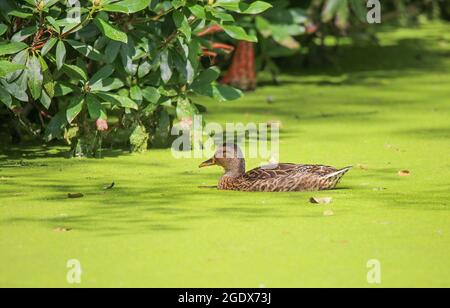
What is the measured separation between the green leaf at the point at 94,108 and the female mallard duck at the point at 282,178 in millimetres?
950

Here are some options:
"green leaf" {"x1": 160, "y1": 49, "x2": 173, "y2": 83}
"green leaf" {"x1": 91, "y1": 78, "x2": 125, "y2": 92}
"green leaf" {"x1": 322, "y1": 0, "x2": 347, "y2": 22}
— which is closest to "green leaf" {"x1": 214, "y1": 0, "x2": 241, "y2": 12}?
"green leaf" {"x1": 160, "y1": 49, "x2": 173, "y2": 83}

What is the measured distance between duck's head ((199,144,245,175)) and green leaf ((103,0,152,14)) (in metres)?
0.91

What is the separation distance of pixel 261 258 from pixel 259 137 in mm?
3475

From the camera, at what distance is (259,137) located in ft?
30.2

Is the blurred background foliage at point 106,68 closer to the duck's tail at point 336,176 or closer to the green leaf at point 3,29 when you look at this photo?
the green leaf at point 3,29

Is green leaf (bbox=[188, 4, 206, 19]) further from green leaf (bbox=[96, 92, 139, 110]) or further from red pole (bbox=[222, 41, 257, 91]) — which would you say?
red pole (bbox=[222, 41, 257, 91])

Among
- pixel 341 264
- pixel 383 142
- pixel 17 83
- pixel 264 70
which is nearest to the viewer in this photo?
pixel 341 264

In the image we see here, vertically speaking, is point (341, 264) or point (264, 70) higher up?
point (264, 70)

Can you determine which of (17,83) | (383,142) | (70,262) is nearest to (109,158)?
(17,83)

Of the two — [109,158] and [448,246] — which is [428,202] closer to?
[448,246]

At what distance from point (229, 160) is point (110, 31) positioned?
3.22 ft

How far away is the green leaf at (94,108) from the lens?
7953mm

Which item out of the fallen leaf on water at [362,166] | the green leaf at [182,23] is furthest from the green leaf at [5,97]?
the fallen leaf on water at [362,166]

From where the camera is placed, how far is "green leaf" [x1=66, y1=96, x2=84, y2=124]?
315 inches
